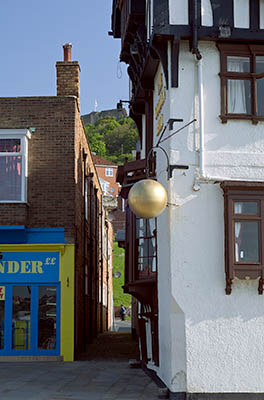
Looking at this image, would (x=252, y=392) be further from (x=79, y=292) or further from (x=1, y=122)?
(x=1, y=122)

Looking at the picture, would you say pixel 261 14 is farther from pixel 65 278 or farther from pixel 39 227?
pixel 65 278

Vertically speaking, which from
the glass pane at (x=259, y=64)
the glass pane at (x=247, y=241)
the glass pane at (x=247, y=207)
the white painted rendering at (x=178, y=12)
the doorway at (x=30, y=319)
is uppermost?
the white painted rendering at (x=178, y=12)

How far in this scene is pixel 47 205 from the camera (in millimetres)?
19078

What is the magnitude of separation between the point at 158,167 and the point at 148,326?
4.55m

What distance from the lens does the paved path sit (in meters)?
12.4

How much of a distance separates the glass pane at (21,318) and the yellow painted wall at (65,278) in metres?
1.04

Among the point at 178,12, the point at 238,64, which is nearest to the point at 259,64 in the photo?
the point at 238,64

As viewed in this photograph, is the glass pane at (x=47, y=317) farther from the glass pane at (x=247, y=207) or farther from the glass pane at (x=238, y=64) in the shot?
the glass pane at (x=238, y=64)

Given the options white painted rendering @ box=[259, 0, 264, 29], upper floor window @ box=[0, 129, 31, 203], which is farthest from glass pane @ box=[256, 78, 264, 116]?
upper floor window @ box=[0, 129, 31, 203]

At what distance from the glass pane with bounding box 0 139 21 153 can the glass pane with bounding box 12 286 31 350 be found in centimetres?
393

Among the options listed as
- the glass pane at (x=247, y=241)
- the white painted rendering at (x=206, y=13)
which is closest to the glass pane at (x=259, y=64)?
the white painted rendering at (x=206, y=13)

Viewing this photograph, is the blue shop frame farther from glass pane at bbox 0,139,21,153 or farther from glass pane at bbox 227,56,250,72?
glass pane at bbox 227,56,250,72

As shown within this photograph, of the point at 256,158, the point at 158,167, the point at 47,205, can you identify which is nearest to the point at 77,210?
the point at 47,205

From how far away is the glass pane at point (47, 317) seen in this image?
18750 mm
